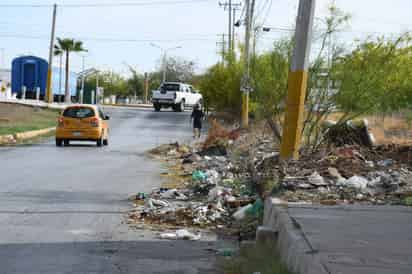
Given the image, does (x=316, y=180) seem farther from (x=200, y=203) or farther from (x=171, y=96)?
(x=171, y=96)

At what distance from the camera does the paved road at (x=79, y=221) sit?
349 inches

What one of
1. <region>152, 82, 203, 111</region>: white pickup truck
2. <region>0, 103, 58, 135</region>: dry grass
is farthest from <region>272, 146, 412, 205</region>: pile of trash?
<region>152, 82, 203, 111</region>: white pickup truck

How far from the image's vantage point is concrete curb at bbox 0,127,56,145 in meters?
32.2

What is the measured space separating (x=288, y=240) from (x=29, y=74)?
60328 mm

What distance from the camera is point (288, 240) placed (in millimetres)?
8344

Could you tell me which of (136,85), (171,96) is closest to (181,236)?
(171,96)

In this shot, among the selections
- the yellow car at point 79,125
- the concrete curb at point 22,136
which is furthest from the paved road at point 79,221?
the concrete curb at point 22,136

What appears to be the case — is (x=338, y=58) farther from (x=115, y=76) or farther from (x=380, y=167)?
(x=115, y=76)

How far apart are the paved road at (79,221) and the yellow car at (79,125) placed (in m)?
5.25

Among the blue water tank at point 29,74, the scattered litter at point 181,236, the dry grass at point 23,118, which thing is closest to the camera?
the scattered litter at point 181,236

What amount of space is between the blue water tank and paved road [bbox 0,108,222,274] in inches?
1572

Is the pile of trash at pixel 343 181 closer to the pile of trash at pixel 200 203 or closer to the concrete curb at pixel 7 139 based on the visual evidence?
the pile of trash at pixel 200 203

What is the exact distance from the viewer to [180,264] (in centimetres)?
904

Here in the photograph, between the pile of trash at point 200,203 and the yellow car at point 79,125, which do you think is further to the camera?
the yellow car at point 79,125
